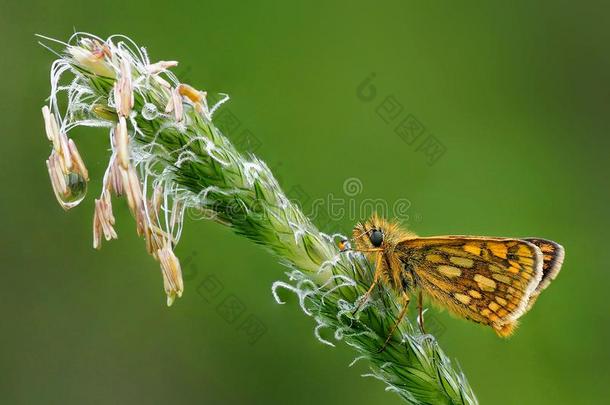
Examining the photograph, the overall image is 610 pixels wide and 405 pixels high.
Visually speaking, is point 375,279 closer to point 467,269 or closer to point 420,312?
point 420,312

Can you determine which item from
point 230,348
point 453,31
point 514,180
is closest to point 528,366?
point 514,180

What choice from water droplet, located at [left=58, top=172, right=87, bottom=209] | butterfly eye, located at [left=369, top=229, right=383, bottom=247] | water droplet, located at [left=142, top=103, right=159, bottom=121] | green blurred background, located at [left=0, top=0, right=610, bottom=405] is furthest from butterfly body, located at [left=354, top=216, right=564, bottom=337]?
green blurred background, located at [left=0, top=0, right=610, bottom=405]

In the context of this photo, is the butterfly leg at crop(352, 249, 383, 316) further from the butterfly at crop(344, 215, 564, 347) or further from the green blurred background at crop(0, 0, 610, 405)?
the green blurred background at crop(0, 0, 610, 405)

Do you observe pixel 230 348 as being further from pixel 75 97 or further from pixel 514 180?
pixel 75 97

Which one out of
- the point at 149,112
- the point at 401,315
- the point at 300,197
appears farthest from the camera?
the point at 300,197

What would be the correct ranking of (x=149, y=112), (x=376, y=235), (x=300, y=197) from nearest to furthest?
1. (x=149, y=112)
2. (x=376, y=235)
3. (x=300, y=197)

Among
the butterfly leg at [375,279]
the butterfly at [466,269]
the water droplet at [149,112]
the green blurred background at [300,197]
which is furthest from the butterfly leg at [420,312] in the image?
the green blurred background at [300,197]

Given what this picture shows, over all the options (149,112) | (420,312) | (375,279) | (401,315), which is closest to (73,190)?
(149,112)
